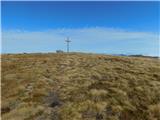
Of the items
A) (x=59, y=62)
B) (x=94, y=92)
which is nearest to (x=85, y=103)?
(x=94, y=92)

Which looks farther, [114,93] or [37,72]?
[37,72]

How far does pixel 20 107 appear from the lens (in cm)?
1930

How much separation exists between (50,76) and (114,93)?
29.2ft

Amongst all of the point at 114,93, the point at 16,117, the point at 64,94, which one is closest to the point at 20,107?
the point at 16,117

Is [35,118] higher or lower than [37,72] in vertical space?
lower

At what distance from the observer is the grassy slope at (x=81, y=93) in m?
18.3

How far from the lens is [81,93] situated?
22.1m

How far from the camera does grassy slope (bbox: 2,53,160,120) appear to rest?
18312 mm

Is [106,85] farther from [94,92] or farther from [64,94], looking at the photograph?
[64,94]

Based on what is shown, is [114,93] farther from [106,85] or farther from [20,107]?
[20,107]

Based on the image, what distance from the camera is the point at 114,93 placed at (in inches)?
869

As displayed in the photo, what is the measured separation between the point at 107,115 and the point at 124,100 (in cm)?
320

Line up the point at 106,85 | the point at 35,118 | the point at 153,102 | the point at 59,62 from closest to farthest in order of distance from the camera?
the point at 35,118 < the point at 153,102 < the point at 106,85 < the point at 59,62

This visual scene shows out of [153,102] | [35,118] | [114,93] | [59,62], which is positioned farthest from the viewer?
[59,62]
